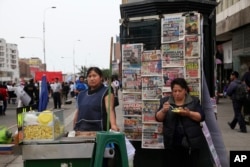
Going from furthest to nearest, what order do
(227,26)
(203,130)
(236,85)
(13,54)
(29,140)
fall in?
(13,54)
(227,26)
(236,85)
(203,130)
(29,140)

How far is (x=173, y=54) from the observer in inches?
231

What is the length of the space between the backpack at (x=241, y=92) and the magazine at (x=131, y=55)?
6.36m

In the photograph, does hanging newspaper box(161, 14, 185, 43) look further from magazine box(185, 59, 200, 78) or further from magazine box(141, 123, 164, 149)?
magazine box(141, 123, 164, 149)

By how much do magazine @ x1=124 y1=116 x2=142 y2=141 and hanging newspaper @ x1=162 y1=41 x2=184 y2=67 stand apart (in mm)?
911

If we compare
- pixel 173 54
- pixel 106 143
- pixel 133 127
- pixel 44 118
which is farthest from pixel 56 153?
pixel 173 54

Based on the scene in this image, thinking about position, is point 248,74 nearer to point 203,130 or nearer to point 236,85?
point 236,85

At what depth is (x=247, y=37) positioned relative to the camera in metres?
22.1

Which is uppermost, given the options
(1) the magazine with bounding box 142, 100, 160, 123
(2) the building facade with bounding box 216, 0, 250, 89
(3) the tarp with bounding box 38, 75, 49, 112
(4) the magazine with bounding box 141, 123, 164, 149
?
(2) the building facade with bounding box 216, 0, 250, 89

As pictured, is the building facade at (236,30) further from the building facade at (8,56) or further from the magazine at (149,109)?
the building facade at (8,56)

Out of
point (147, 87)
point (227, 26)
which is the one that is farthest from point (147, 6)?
point (227, 26)

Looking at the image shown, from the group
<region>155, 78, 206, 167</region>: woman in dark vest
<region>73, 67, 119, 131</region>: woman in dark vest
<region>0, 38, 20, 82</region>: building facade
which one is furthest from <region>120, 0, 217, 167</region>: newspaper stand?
<region>0, 38, 20, 82</region>: building facade

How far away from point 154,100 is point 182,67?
23.9 inches

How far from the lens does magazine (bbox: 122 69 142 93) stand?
616 centimetres

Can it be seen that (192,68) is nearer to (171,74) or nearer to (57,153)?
(171,74)
